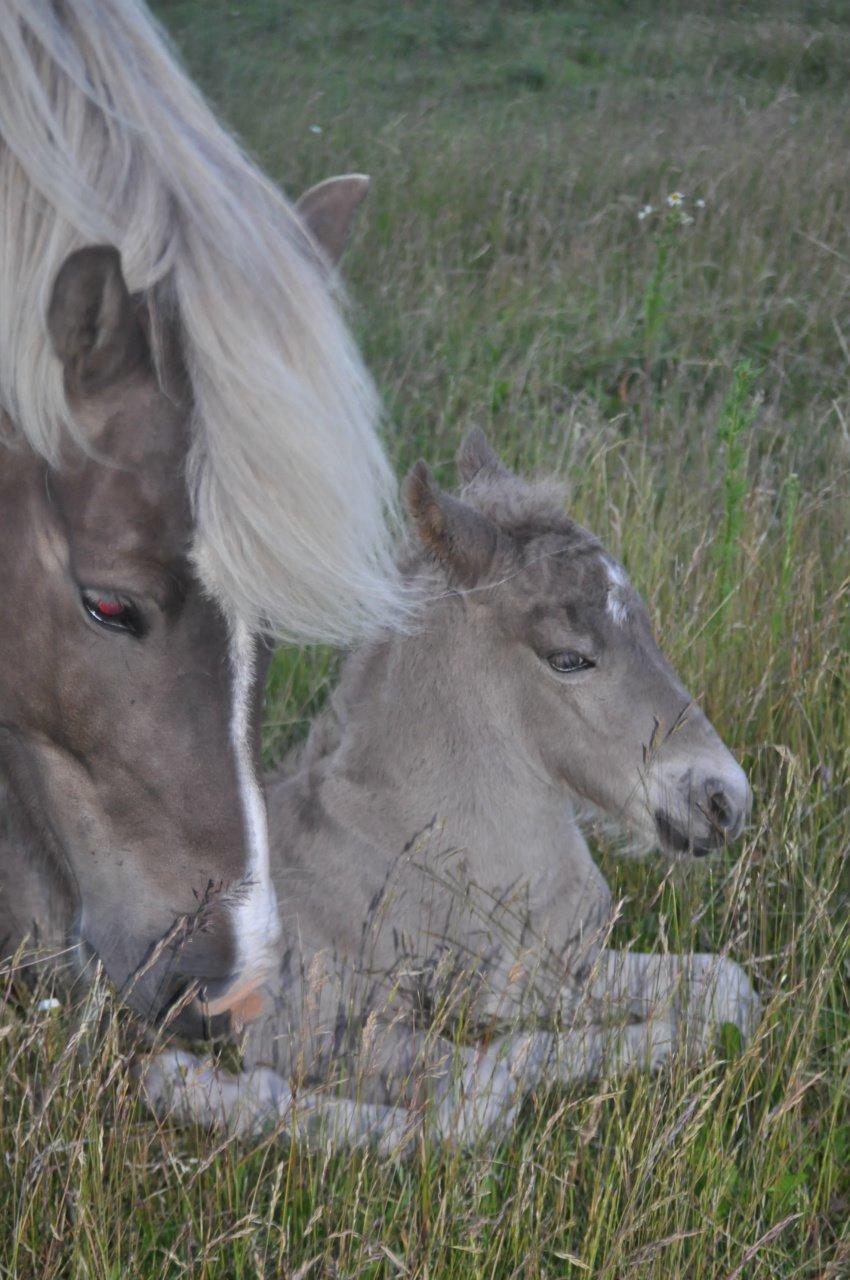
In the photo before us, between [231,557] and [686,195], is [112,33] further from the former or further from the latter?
[686,195]

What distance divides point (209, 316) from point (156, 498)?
279 millimetres

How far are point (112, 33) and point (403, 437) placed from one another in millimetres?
3110

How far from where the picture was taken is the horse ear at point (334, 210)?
263 centimetres

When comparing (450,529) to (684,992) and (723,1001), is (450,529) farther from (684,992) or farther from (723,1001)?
(723,1001)

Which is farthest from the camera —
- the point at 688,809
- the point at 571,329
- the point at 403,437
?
the point at 571,329

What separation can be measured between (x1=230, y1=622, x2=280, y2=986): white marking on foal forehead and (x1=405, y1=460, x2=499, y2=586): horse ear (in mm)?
667

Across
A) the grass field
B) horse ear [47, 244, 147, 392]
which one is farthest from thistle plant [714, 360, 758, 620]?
horse ear [47, 244, 147, 392]

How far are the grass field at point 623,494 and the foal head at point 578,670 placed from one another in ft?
0.63

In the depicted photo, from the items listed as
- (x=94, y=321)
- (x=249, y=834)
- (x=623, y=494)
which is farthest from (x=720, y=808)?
(x=623, y=494)

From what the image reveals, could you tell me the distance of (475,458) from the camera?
3.12 m

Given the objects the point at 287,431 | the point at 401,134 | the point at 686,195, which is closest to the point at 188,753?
the point at 287,431

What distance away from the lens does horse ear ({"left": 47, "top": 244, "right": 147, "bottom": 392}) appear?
1.75 m

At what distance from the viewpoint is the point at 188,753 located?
198 centimetres

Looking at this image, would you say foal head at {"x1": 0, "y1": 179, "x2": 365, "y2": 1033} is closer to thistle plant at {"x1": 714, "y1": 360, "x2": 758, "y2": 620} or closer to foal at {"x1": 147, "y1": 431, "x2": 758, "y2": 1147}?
foal at {"x1": 147, "y1": 431, "x2": 758, "y2": 1147}
